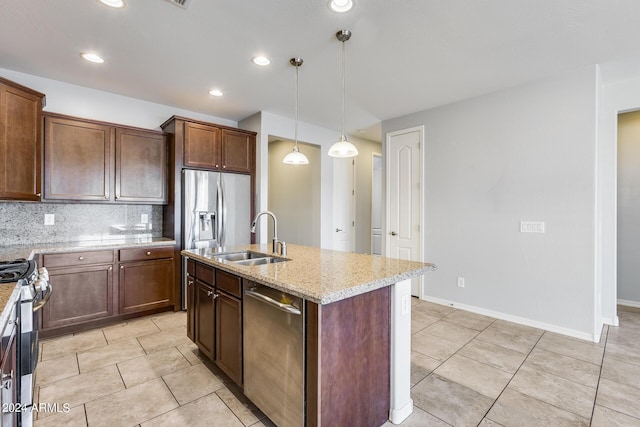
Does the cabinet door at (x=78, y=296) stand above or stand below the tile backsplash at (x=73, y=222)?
below

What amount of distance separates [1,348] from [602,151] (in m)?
4.86

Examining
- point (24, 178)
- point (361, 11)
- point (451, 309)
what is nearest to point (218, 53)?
point (361, 11)

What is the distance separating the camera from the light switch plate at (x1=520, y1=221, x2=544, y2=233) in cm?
320

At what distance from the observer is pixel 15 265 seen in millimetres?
1901

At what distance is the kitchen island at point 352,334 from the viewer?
4.58ft

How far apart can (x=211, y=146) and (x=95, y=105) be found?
1352mm

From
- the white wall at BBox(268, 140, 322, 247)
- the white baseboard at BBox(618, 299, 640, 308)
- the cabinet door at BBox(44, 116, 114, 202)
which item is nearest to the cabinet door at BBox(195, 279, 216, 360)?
the cabinet door at BBox(44, 116, 114, 202)

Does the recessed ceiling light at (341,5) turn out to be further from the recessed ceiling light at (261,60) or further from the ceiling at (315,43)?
the recessed ceiling light at (261,60)

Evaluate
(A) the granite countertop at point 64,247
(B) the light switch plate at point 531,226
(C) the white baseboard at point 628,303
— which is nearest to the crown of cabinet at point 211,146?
(A) the granite countertop at point 64,247

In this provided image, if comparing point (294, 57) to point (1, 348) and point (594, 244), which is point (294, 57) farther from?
point (594, 244)

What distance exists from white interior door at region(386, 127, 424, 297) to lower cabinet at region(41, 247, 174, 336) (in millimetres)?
3059

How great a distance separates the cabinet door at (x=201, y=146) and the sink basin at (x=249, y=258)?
1.68 m

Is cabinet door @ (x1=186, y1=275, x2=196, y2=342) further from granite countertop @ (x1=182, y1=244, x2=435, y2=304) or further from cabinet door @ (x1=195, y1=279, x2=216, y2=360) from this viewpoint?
granite countertop @ (x1=182, y1=244, x2=435, y2=304)

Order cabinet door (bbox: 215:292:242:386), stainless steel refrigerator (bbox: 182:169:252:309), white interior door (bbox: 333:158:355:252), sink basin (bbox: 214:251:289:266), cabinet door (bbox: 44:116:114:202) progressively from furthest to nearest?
white interior door (bbox: 333:158:355:252), stainless steel refrigerator (bbox: 182:169:252:309), cabinet door (bbox: 44:116:114:202), sink basin (bbox: 214:251:289:266), cabinet door (bbox: 215:292:242:386)
